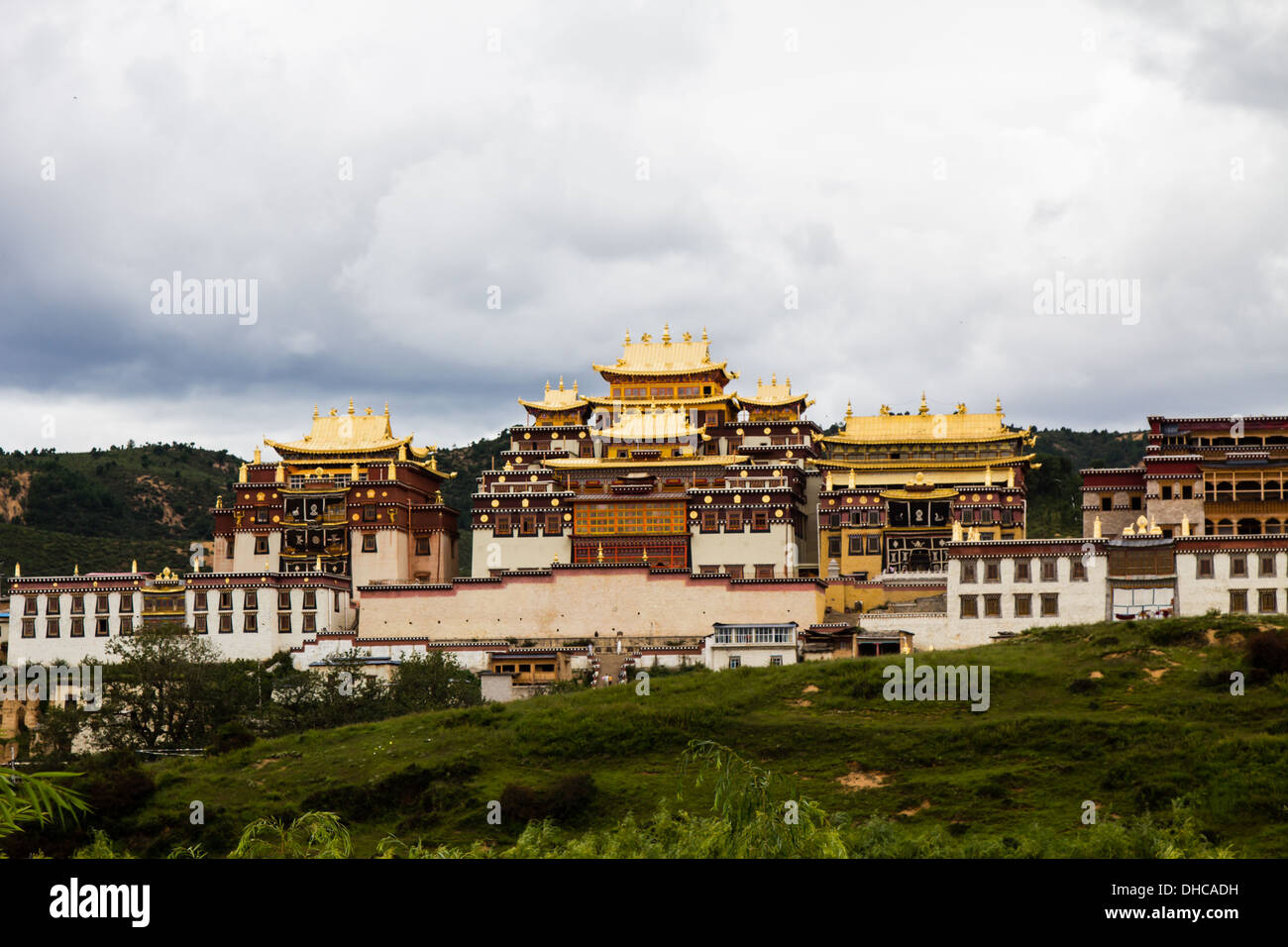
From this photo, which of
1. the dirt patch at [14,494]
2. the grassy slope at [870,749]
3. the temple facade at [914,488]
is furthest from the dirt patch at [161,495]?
the grassy slope at [870,749]

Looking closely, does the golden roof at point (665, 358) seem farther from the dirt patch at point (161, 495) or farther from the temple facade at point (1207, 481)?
the dirt patch at point (161, 495)

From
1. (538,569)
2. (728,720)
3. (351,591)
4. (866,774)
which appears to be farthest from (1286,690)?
(351,591)

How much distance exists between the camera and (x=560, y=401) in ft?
360

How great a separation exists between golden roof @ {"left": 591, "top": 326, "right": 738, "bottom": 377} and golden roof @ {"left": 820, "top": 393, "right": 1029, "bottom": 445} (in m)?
12.4

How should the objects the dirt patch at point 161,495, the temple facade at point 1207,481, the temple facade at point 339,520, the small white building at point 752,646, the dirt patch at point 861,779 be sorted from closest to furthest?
the dirt patch at point 861,779, the small white building at point 752,646, the temple facade at point 1207,481, the temple facade at point 339,520, the dirt patch at point 161,495

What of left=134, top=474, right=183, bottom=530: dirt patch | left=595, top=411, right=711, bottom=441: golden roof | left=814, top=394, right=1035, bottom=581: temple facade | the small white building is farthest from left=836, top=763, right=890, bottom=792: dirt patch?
left=134, top=474, right=183, bottom=530: dirt patch

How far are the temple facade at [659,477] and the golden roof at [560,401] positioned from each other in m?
0.10

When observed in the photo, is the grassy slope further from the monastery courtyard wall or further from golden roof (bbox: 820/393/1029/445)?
golden roof (bbox: 820/393/1029/445)

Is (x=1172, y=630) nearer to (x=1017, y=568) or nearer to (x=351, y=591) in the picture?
(x=1017, y=568)

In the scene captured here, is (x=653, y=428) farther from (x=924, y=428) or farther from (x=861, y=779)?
(x=861, y=779)

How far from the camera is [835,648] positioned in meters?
77.9

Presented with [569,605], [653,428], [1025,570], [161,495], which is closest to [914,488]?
[1025,570]

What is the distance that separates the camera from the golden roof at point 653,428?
10100 centimetres

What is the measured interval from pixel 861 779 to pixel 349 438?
54.3 metres
